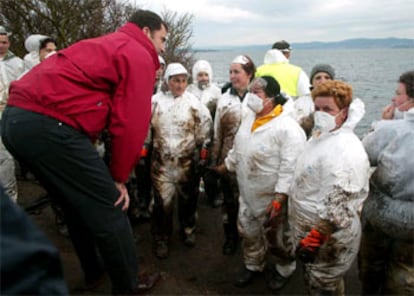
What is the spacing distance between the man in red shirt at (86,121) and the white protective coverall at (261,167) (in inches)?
47.4

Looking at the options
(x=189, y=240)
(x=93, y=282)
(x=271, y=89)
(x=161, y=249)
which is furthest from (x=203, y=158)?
(x=93, y=282)

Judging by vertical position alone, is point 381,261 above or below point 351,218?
below

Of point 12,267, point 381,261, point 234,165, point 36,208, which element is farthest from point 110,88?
point 36,208

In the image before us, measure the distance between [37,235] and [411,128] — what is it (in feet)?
8.45

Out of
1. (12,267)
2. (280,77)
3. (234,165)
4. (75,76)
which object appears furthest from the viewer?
(280,77)

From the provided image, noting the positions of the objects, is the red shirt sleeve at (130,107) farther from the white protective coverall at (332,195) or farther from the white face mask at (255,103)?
the white protective coverall at (332,195)

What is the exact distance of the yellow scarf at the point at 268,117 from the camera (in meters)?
3.41

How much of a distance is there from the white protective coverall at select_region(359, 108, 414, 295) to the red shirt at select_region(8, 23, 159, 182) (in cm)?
177

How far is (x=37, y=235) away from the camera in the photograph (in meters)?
0.88

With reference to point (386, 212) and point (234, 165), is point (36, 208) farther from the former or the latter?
point (386, 212)

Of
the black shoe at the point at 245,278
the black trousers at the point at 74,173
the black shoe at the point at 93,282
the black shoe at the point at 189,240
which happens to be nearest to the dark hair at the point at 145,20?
the black trousers at the point at 74,173

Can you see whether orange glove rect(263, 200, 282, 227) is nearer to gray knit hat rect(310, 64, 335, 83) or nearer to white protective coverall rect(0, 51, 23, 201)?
gray knit hat rect(310, 64, 335, 83)

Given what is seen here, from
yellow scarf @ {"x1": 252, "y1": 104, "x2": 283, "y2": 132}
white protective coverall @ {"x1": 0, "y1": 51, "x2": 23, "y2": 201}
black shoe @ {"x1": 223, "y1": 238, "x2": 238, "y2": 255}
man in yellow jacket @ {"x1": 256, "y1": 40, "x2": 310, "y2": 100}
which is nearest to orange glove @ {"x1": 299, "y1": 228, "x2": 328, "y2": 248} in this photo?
yellow scarf @ {"x1": 252, "y1": 104, "x2": 283, "y2": 132}

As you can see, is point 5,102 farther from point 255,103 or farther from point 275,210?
point 275,210
